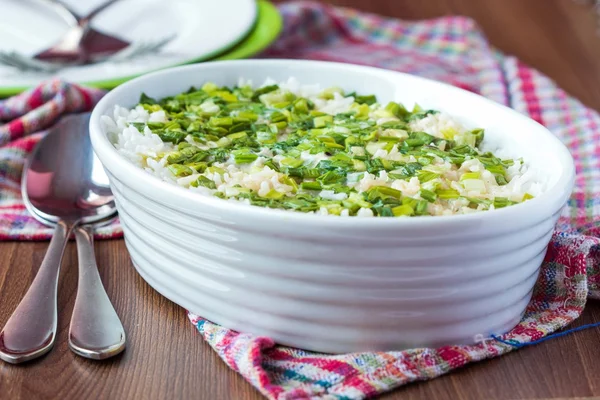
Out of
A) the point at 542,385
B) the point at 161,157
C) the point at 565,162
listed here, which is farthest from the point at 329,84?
the point at 542,385

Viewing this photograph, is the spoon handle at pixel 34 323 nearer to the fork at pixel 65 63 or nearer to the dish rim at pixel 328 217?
the dish rim at pixel 328 217

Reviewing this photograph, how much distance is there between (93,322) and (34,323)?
0.08 metres

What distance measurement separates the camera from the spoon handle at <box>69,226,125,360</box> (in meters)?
1.18

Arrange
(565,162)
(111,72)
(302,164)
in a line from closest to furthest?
(565,162) → (302,164) → (111,72)

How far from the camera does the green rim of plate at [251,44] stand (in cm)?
194

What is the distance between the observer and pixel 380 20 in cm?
266

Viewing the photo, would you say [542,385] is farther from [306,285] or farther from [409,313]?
[306,285]

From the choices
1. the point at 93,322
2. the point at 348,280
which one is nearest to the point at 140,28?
the point at 93,322

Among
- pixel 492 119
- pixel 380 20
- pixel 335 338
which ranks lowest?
pixel 380 20

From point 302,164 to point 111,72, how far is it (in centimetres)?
88

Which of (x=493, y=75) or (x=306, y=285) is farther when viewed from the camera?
(x=493, y=75)

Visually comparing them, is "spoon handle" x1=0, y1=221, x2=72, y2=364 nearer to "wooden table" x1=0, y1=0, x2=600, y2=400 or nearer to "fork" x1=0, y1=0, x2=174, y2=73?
"wooden table" x1=0, y1=0, x2=600, y2=400

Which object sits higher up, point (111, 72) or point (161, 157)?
point (161, 157)

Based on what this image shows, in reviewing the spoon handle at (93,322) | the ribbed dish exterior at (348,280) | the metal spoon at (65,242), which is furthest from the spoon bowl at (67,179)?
the ribbed dish exterior at (348,280)
